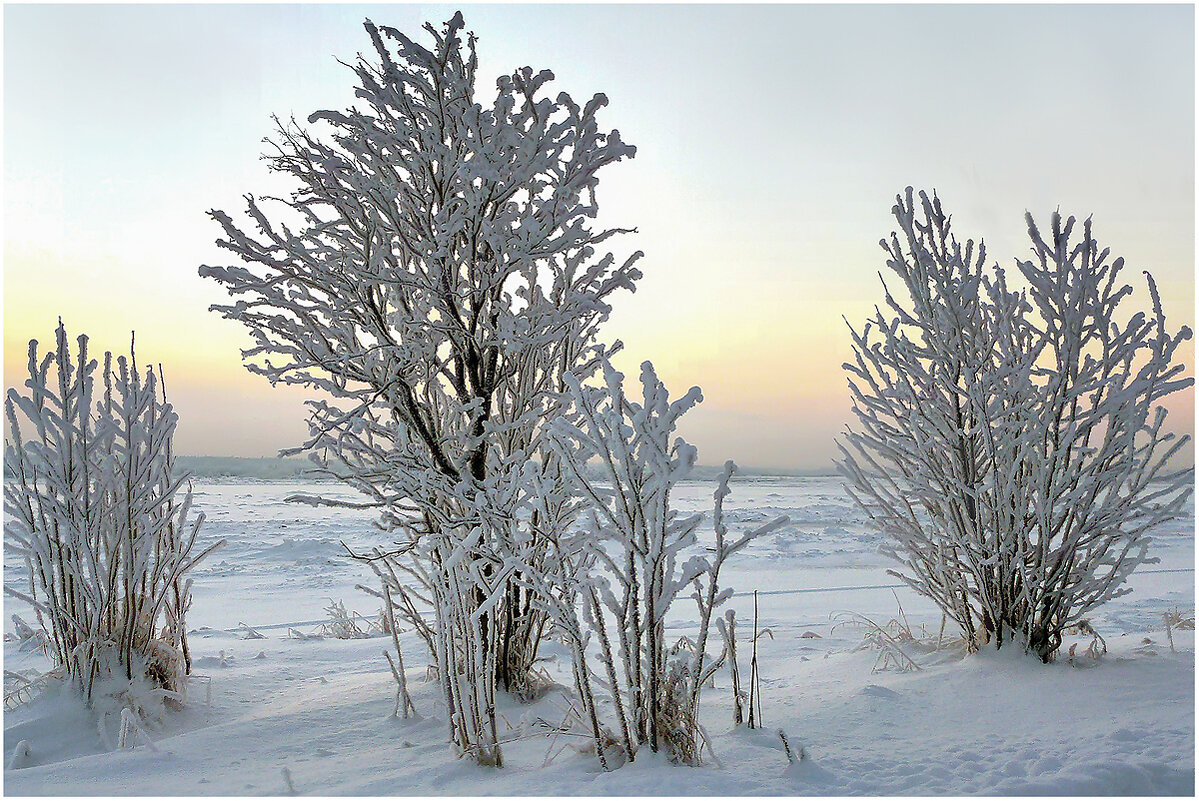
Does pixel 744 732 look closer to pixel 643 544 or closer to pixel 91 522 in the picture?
pixel 643 544

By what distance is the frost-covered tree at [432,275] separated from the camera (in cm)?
345

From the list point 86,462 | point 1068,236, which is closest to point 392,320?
point 86,462

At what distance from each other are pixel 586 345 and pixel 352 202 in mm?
1380

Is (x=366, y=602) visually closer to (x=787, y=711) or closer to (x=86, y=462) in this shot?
(x=86, y=462)

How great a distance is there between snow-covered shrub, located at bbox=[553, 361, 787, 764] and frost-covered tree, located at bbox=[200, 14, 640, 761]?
0.62 metres

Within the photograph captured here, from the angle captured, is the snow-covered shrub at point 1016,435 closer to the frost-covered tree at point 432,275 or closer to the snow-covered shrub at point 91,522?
the frost-covered tree at point 432,275

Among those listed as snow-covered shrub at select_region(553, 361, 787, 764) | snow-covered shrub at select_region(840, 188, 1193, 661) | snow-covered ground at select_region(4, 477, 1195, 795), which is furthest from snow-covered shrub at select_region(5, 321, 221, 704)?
snow-covered shrub at select_region(840, 188, 1193, 661)

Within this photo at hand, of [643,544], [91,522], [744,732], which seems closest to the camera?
[643,544]

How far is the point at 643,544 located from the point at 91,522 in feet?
10.4

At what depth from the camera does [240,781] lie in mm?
2883

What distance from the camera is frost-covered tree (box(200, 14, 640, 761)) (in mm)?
3445

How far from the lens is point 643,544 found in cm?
267

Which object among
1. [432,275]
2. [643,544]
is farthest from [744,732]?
[432,275]

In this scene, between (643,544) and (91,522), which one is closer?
(643,544)
